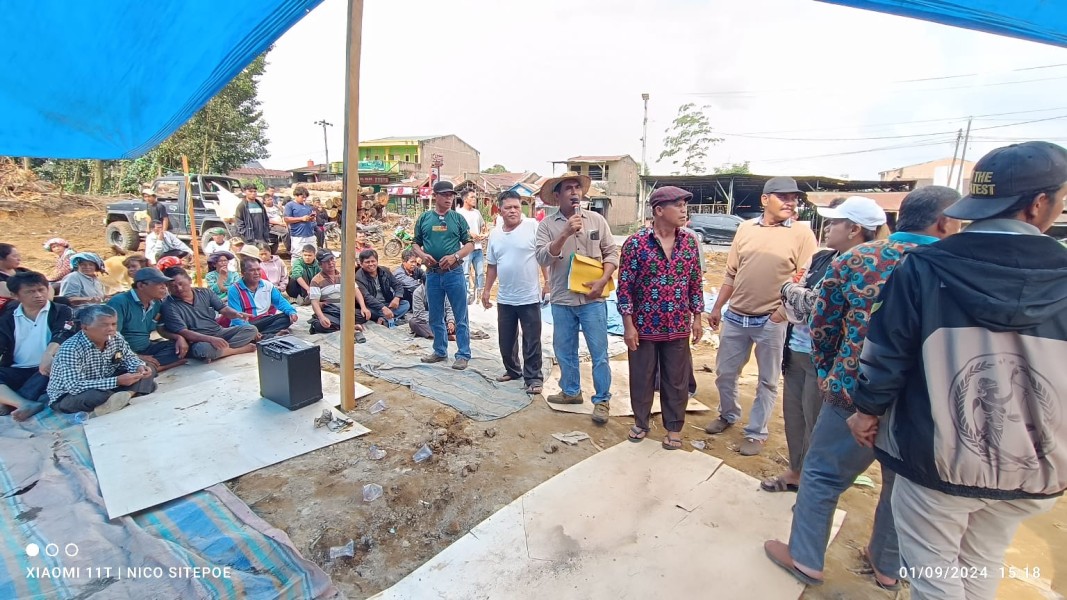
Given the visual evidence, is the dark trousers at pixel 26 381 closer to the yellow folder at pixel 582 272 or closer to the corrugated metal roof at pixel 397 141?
the yellow folder at pixel 582 272

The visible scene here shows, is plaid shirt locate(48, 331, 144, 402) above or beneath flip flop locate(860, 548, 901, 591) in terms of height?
above

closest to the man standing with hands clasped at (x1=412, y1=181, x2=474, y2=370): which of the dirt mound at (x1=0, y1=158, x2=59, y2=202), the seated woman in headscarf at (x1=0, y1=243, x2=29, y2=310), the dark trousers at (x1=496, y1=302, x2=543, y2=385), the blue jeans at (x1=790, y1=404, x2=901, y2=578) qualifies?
the dark trousers at (x1=496, y1=302, x2=543, y2=385)

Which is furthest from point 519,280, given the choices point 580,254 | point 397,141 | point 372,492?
point 397,141

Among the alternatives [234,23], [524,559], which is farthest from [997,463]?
[234,23]

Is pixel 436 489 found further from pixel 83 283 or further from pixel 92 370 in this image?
pixel 83 283

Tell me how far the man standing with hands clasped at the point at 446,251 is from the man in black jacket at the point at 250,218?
18.8 feet

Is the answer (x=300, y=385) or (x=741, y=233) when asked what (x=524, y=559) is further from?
(x=741, y=233)

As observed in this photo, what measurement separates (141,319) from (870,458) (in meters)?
5.50

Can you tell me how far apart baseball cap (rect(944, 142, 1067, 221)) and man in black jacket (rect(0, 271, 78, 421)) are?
5396 mm

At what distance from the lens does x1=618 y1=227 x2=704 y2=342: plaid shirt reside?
2996mm

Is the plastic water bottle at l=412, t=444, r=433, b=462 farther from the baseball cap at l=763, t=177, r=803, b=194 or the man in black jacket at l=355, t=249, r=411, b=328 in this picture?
the man in black jacket at l=355, t=249, r=411, b=328

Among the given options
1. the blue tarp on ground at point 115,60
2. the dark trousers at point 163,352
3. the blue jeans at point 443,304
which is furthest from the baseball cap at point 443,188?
the dark trousers at point 163,352

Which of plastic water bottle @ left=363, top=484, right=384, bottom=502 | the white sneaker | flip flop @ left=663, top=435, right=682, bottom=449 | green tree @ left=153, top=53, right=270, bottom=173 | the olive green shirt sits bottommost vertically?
plastic water bottle @ left=363, top=484, right=384, bottom=502

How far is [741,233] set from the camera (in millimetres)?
3316
